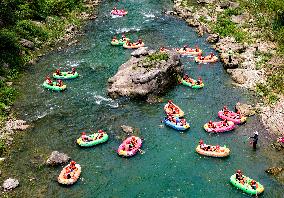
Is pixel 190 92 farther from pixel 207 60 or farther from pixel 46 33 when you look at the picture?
pixel 46 33

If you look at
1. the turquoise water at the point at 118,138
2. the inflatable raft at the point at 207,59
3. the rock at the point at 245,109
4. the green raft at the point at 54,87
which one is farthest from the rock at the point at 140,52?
the rock at the point at 245,109

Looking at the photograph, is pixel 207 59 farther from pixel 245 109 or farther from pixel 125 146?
pixel 125 146

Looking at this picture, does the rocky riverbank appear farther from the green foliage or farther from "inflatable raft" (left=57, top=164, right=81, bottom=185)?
the green foliage

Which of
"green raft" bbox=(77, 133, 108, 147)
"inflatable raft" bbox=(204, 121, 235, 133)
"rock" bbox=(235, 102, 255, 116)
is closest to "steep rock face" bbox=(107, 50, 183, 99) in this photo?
"green raft" bbox=(77, 133, 108, 147)

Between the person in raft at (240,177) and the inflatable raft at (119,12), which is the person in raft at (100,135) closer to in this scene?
the person in raft at (240,177)

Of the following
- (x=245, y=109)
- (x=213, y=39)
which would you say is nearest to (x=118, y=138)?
(x=245, y=109)

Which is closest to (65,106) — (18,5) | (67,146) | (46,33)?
(67,146)
